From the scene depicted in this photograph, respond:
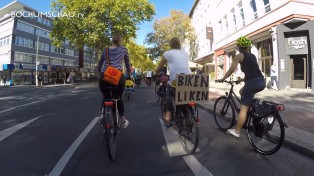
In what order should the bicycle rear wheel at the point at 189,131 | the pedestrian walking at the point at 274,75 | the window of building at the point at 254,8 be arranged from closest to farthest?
1. the bicycle rear wheel at the point at 189,131
2. the pedestrian walking at the point at 274,75
3. the window of building at the point at 254,8

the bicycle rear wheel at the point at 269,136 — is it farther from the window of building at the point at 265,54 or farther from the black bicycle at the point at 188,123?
the window of building at the point at 265,54

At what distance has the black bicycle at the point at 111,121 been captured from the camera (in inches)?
163

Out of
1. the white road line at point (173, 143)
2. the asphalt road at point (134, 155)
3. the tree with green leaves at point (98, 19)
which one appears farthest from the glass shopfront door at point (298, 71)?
the tree with green leaves at point (98, 19)

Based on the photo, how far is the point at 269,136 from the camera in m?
4.51

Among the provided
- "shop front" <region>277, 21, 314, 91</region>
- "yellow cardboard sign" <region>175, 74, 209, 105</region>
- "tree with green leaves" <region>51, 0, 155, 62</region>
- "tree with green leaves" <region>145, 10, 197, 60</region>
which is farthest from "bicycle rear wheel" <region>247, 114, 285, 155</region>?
"tree with green leaves" <region>145, 10, 197, 60</region>

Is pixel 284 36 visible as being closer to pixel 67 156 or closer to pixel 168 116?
pixel 168 116

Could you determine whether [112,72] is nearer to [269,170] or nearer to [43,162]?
[43,162]

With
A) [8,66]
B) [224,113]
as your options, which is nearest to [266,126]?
[224,113]

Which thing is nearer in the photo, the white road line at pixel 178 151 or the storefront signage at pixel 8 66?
the white road line at pixel 178 151

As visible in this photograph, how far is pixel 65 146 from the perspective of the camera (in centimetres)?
500

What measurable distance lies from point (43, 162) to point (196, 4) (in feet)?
170

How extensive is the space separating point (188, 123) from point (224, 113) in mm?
1747

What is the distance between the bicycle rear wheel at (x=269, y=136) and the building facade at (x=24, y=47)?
1809 inches

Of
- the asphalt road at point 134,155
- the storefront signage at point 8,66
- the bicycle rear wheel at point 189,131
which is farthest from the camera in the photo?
the storefront signage at point 8,66
